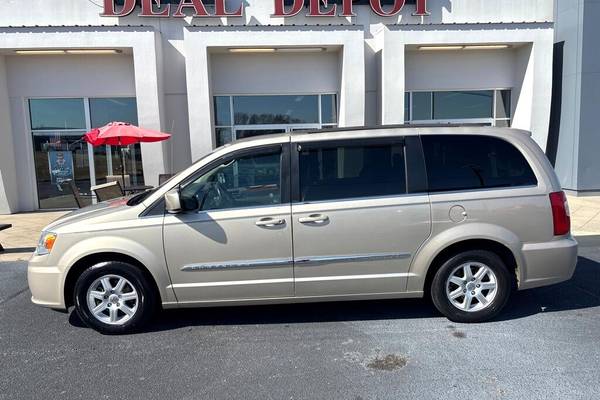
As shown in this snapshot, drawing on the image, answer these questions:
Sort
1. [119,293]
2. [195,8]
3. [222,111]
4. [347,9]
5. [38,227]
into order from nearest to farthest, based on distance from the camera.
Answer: [119,293] → [38,227] → [195,8] → [347,9] → [222,111]

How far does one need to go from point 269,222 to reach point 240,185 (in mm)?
445

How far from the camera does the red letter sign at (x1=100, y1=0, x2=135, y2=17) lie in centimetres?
1096

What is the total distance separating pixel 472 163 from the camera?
4.06 meters

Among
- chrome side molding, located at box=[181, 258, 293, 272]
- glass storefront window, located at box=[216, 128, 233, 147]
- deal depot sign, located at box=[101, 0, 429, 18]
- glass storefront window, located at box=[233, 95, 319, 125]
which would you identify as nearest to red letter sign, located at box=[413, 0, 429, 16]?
deal depot sign, located at box=[101, 0, 429, 18]

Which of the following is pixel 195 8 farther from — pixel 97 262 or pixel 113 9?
pixel 97 262

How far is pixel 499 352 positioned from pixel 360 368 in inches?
44.9

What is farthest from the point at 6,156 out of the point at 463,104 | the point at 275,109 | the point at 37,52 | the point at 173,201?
the point at 463,104

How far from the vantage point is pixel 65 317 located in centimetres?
445

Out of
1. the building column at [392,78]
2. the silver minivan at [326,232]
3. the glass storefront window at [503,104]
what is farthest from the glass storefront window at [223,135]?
the silver minivan at [326,232]

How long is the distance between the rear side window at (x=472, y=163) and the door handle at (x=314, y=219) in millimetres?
1006

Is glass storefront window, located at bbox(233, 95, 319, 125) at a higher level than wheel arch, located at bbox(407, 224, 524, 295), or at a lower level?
higher

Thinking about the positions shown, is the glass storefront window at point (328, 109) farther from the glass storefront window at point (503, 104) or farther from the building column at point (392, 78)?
the glass storefront window at point (503, 104)

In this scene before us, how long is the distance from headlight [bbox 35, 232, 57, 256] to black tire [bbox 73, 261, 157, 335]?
388 mm

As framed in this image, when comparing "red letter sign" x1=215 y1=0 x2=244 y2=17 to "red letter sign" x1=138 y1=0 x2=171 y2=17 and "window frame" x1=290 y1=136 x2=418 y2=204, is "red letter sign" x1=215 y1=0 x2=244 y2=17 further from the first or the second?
"window frame" x1=290 y1=136 x2=418 y2=204
